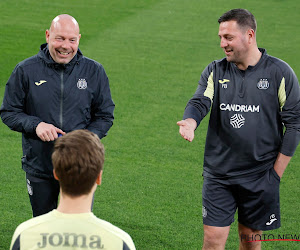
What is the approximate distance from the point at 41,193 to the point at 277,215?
1699 mm

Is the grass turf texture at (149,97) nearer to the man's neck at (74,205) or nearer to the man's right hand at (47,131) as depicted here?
the man's right hand at (47,131)

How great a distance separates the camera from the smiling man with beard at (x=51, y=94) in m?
4.41

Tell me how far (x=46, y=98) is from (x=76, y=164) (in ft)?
6.29

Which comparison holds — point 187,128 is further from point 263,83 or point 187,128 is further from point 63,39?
point 63,39

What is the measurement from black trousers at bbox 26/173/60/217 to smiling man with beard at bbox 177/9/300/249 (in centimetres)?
107

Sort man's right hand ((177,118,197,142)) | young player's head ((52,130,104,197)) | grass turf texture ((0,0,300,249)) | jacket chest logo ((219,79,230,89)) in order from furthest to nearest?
grass turf texture ((0,0,300,249))
jacket chest logo ((219,79,230,89))
man's right hand ((177,118,197,142))
young player's head ((52,130,104,197))

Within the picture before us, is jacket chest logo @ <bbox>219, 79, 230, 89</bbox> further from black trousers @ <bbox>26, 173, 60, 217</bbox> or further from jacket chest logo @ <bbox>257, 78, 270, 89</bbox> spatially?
black trousers @ <bbox>26, 173, 60, 217</bbox>

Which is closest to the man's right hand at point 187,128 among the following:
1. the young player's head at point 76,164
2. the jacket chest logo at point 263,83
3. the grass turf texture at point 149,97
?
the jacket chest logo at point 263,83

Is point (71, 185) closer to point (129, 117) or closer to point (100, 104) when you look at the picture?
point (100, 104)

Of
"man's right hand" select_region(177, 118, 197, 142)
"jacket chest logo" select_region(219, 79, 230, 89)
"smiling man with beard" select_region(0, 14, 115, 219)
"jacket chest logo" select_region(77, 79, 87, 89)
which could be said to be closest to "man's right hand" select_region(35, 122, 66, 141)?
"smiling man with beard" select_region(0, 14, 115, 219)

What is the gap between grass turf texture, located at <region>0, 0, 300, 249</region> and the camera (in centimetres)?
595

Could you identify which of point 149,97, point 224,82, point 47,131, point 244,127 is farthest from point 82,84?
point 149,97

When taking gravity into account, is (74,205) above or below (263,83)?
below

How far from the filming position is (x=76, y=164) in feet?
8.56
